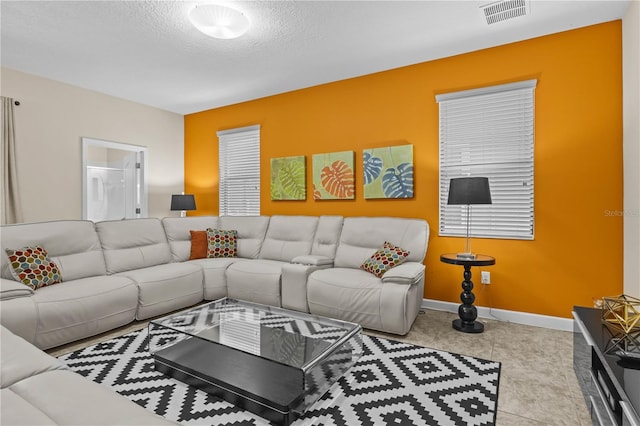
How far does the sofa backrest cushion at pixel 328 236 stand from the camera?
3880mm

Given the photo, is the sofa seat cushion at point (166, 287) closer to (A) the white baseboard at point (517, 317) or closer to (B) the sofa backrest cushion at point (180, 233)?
(B) the sofa backrest cushion at point (180, 233)

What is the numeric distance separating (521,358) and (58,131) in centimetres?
556

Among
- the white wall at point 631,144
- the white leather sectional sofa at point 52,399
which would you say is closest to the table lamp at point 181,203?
the white leather sectional sofa at point 52,399

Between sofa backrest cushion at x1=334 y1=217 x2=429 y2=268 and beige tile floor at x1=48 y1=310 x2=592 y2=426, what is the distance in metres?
0.76

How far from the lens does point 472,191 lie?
2934 millimetres

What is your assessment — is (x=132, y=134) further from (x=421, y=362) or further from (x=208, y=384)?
(x=421, y=362)

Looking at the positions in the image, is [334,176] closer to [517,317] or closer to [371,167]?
[371,167]

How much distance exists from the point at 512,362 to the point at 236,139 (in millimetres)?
4515

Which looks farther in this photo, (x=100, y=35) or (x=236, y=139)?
(x=236, y=139)

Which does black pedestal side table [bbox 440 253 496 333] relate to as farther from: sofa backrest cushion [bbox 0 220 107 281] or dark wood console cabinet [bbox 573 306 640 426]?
sofa backrest cushion [bbox 0 220 107 281]

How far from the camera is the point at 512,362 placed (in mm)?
2428

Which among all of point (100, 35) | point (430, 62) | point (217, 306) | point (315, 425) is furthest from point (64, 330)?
point (430, 62)

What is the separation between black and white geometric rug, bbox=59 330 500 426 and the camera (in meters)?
1.80

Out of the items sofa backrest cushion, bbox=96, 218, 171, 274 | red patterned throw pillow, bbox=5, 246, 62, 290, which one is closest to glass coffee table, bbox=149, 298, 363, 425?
red patterned throw pillow, bbox=5, 246, 62, 290
